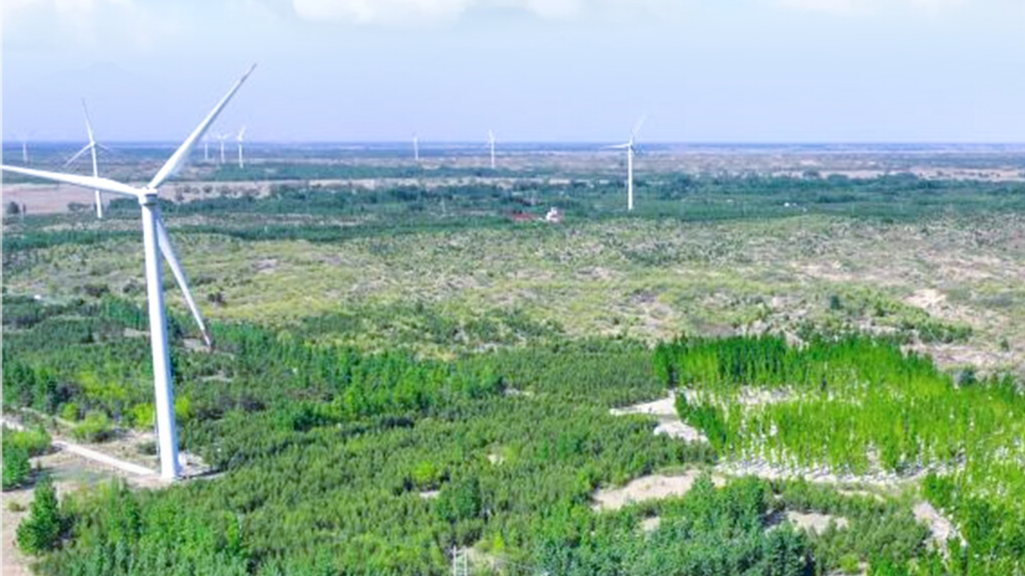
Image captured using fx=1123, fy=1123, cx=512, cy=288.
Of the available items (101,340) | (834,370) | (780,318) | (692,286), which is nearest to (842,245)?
(692,286)

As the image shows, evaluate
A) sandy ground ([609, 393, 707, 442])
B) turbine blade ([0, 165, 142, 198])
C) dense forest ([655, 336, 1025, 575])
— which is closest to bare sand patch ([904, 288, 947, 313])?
dense forest ([655, 336, 1025, 575])

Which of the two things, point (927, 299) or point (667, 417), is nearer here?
point (667, 417)

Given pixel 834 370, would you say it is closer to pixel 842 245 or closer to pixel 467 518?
pixel 467 518

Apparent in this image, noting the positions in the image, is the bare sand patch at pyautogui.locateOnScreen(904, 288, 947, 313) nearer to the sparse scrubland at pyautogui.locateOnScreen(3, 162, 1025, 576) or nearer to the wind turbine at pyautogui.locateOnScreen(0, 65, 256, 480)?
the sparse scrubland at pyautogui.locateOnScreen(3, 162, 1025, 576)

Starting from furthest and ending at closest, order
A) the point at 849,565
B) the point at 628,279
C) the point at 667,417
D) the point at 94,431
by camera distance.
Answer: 1. the point at 628,279
2. the point at 667,417
3. the point at 94,431
4. the point at 849,565

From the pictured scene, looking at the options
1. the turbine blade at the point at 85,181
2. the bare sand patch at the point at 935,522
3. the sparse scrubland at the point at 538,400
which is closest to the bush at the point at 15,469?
the sparse scrubland at the point at 538,400

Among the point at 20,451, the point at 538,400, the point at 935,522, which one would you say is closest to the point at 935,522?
the point at 935,522

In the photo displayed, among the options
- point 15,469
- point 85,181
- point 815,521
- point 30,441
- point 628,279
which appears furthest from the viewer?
point 628,279

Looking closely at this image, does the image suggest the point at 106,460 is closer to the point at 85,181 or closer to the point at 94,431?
the point at 94,431
